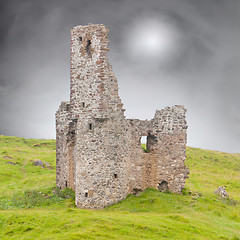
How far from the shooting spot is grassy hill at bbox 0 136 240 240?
16547mm

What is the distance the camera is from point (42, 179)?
35.2 m

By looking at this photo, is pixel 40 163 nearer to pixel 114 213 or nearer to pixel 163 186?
pixel 163 186

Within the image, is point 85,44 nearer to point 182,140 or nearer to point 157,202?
point 182,140

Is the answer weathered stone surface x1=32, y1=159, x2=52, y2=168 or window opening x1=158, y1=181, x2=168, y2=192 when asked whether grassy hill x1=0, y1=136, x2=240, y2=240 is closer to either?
window opening x1=158, y1=181, x2=168, y2=192

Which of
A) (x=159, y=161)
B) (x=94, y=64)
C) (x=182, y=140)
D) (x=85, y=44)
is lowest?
(x=159, y=161)

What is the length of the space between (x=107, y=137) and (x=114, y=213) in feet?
17.5

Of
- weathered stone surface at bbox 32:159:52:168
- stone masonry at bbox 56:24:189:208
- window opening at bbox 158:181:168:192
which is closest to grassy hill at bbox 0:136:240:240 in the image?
window opening at bbox 158:181:168:192

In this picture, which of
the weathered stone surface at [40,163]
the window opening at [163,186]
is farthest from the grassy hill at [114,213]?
the weathered stone surface at [40,163]

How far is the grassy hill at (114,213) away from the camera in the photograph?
1655 cm

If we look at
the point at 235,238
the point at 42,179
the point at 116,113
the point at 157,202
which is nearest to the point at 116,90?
the point at 116,113

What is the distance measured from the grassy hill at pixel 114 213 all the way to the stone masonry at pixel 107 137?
4.14 ft

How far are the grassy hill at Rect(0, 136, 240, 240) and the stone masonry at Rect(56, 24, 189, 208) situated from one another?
1.26 meters

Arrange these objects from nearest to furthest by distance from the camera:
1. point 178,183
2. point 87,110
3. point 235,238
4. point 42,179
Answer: point 235,238 → point 87,110 → point 178,183 → point 42,179

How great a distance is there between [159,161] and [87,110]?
7428 mm
